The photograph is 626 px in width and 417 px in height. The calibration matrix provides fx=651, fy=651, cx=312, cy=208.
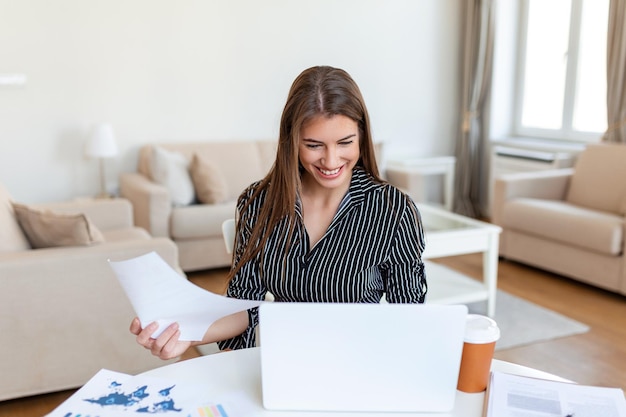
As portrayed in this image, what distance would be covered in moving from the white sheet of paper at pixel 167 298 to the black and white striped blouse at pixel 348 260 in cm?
25

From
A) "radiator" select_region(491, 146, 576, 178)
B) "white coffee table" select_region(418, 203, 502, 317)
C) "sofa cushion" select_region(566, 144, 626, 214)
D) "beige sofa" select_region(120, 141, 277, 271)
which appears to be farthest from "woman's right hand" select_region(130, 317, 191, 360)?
"radiator" select_region(491, 146, 576, 178)

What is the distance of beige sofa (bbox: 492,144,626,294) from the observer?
3.53 m

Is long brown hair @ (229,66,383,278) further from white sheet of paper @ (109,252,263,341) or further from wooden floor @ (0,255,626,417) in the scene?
wooden floor @ (0,255,626,417)

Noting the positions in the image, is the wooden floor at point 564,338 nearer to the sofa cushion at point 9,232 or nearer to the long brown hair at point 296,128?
the sofa cushion at point 9,232

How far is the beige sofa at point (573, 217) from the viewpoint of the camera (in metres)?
3.53

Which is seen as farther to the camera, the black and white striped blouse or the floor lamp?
the floor lamp

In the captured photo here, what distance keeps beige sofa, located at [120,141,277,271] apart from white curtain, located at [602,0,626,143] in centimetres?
240

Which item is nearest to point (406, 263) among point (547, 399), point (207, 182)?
point (547, 399)

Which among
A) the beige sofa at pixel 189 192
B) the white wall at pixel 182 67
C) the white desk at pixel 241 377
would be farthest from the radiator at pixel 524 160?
the white desk at pixel 241 377

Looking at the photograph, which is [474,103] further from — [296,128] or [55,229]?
[296,128]

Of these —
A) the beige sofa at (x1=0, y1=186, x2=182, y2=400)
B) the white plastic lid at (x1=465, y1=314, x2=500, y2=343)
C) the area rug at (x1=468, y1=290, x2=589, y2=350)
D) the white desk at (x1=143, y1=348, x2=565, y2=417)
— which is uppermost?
the white plastic lid at (x1=465, y1=314, x2=500, y2=343)

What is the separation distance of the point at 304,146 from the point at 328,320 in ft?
1.66

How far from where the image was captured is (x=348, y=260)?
1.40 m

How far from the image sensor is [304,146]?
1314 mm
